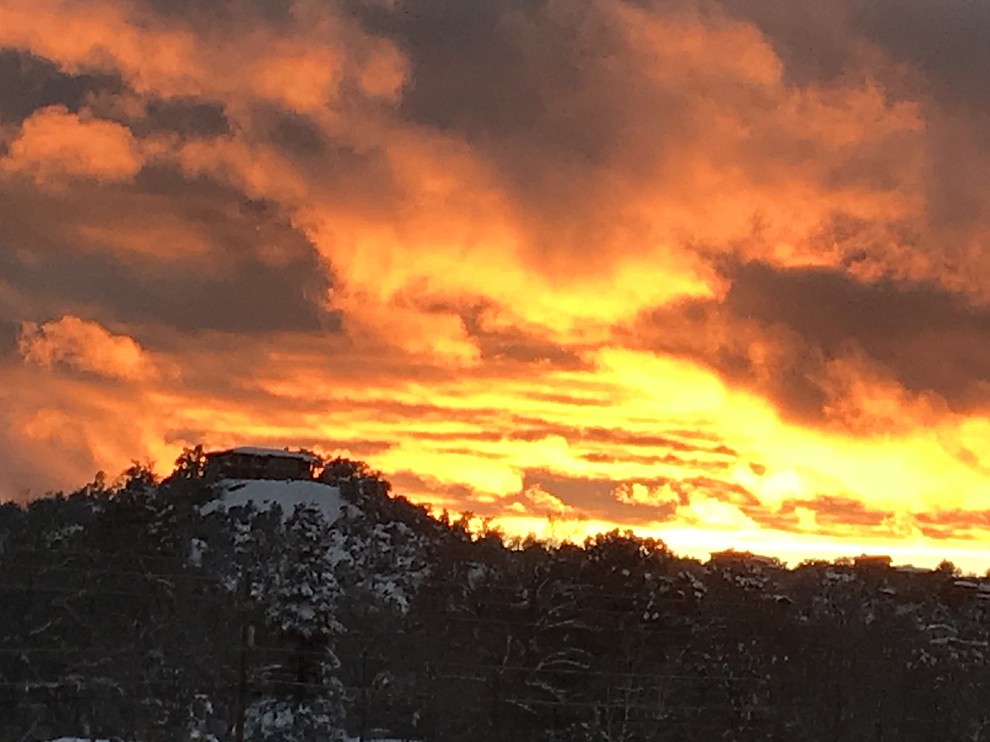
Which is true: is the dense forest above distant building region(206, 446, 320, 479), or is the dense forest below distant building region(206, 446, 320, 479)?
below

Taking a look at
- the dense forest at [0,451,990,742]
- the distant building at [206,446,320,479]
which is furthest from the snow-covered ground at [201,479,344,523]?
the dense forest at [0,451,990,742]

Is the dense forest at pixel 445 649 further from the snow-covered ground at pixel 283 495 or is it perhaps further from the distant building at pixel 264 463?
the distant building at pixel 264 463

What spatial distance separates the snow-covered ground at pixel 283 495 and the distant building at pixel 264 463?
3.89 meters

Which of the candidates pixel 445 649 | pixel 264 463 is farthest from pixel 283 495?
pixel 445 649

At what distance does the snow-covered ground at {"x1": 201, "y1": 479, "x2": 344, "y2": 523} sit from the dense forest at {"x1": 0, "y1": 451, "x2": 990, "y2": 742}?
3170cm

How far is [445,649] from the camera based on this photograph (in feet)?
220

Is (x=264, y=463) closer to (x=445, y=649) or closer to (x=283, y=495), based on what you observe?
(x=283, y=495)

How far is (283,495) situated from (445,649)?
6976cm

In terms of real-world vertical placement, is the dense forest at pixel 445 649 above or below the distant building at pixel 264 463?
below

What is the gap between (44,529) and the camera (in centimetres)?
Result: 7938

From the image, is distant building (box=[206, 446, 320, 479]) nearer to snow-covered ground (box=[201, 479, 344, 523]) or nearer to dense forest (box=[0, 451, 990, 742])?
snow-covered ground (box=[201, 479, 344, 523])

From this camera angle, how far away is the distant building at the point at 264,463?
145375 millimetres

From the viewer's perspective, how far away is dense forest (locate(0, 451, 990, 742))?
6053 centimetres

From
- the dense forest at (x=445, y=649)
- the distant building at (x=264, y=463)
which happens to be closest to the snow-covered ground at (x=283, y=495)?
the distant building at (x=264, y=463)
